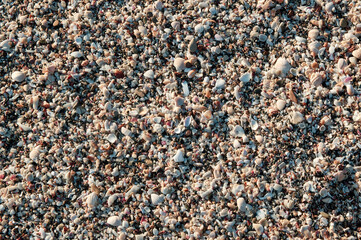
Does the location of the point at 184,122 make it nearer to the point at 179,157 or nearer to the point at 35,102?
the point at 179,157

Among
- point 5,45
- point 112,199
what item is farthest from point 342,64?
point 5,45

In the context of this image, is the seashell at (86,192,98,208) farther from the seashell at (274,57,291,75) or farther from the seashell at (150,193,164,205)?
the seashell at (274,57,291,75)

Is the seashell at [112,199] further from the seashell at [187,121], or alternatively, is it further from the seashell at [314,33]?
the seashell at [314,33]

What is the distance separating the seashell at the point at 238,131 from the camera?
6.39 feet

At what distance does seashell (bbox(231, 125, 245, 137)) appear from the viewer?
195 centimetres

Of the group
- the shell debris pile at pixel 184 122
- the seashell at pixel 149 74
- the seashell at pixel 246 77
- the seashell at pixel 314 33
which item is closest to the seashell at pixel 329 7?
the shell debris pile at pixel 184 122

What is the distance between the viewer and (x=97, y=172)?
2010 mm

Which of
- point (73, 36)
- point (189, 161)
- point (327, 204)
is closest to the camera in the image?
point (327, 204)

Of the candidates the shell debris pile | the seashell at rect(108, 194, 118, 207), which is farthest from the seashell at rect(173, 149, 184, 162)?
the seashell at rect(108, 194, 118, 207)

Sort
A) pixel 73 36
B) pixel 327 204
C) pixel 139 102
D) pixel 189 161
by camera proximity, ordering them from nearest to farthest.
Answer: pixel 327 204 → pixel 189 161 → pixel 139 102 → pixel 73 36

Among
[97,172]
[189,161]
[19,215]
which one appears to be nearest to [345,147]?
[189,161]

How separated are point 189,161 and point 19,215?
1007 millimetres

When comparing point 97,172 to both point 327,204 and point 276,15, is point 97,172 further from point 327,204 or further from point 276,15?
point 276,15

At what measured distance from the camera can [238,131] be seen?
1953mm
